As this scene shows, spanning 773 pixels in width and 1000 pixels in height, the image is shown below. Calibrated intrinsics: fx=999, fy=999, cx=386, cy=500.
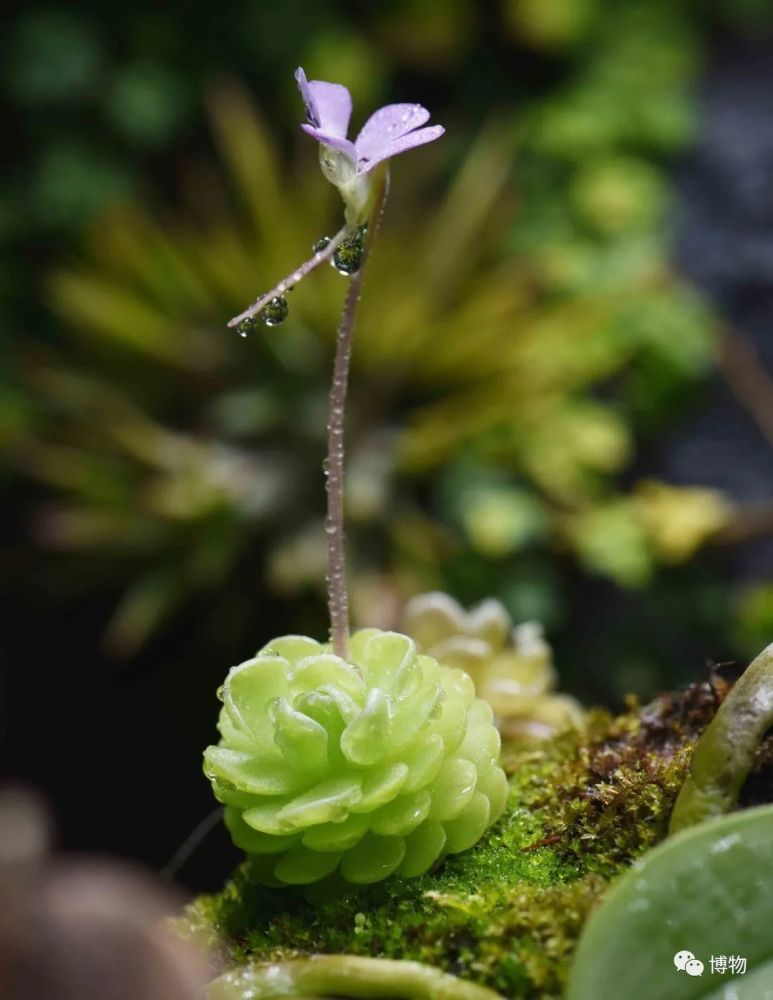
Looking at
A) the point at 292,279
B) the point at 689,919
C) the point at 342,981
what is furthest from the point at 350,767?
the point at 292,279

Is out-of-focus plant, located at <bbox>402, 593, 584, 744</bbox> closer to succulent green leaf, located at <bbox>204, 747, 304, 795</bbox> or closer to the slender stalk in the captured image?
succulent green leaf, located at <bbox>204, 747, 304, 795</bbox>

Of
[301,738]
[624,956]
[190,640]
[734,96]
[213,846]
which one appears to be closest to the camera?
[624,956]

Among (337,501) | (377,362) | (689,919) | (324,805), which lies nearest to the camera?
(689,919)

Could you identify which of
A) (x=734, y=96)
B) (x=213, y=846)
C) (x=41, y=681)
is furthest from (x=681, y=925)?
(x=734, y=96)

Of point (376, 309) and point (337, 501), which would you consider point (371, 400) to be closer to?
point (376, 309)

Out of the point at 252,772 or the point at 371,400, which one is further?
the point at 371,400

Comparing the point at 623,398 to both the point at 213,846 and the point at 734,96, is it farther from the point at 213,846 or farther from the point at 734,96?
the point at 213,846
